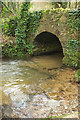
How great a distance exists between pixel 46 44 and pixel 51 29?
2.38m

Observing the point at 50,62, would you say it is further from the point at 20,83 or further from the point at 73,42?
the point at 20,83

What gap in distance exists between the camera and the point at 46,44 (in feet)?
29.4

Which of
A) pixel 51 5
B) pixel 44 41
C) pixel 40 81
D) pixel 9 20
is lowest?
pixel 40 81

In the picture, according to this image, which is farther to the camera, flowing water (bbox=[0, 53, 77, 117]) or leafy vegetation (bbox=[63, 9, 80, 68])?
leafy vegetation (bbox=[63, 9, 80, 68])

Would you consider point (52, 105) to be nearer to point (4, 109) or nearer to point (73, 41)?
point (4, 109)

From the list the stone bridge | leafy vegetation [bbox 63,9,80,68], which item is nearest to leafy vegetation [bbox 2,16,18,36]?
the stone bridge

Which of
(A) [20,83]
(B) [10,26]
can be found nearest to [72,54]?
(A) [20,83]

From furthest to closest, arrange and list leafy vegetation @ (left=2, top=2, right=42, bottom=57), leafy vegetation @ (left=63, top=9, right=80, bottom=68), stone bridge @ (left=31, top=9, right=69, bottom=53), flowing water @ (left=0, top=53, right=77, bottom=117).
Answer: leafy vegetation @ (left=2, top=2, right=42, bottom=57)
stone bridge @ (left=31, top=9, right=69, bottom=53)
leafy vegetation @ (left=63, top=9, right=80, bottom=68)
flowing water @ (left=0, top=53, right=77, bottom=117)

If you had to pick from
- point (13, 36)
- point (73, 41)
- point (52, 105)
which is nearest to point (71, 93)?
point (52, 105)

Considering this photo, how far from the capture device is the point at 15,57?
8.01m

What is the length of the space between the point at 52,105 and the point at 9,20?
680 centimetres

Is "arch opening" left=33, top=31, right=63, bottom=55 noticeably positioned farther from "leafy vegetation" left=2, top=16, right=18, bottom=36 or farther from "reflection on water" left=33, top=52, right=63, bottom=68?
"leafy vegetation" left=2, top=16, right=18, bottom=36

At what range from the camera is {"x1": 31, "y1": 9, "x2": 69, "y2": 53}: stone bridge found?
5.98m

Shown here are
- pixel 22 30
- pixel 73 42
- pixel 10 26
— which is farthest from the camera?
pixel 10 26
